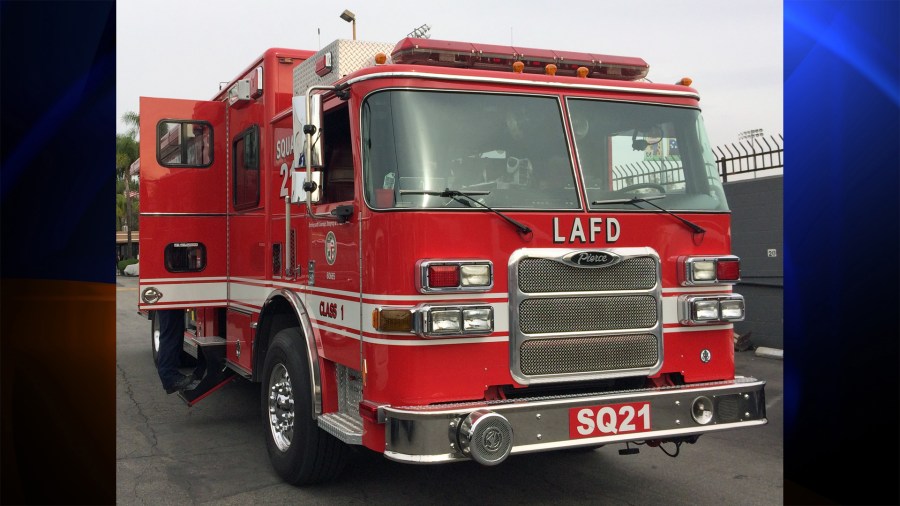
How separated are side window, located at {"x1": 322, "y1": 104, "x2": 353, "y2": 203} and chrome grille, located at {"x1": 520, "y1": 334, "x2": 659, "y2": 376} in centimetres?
142

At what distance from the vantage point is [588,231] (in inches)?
182

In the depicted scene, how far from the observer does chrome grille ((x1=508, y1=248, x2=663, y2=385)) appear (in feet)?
14.5

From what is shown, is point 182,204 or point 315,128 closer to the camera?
point 315,128

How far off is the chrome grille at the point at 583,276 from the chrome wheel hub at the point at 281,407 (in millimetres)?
1902

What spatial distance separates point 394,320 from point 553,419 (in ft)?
3.26

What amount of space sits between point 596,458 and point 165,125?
4.67 metres

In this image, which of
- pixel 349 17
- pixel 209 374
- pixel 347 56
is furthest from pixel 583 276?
pixel 209 374

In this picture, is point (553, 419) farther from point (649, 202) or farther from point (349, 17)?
point (349, 17)

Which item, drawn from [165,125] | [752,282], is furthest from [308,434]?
[752,282]

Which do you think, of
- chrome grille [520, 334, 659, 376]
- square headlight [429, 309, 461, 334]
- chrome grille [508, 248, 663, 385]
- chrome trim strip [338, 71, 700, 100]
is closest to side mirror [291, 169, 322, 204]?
chrome trim strip [338, 71, 700, 100]

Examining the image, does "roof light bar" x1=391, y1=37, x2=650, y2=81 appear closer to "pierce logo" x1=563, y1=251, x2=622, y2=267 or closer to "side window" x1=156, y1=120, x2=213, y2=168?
"pierce logo" x1=563, y1=251, x2=622, y2=267

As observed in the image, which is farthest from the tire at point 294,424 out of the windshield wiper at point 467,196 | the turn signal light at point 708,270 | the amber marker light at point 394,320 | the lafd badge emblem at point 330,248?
the turn signal light at point 708,270

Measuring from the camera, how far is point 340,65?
16.4 ft
